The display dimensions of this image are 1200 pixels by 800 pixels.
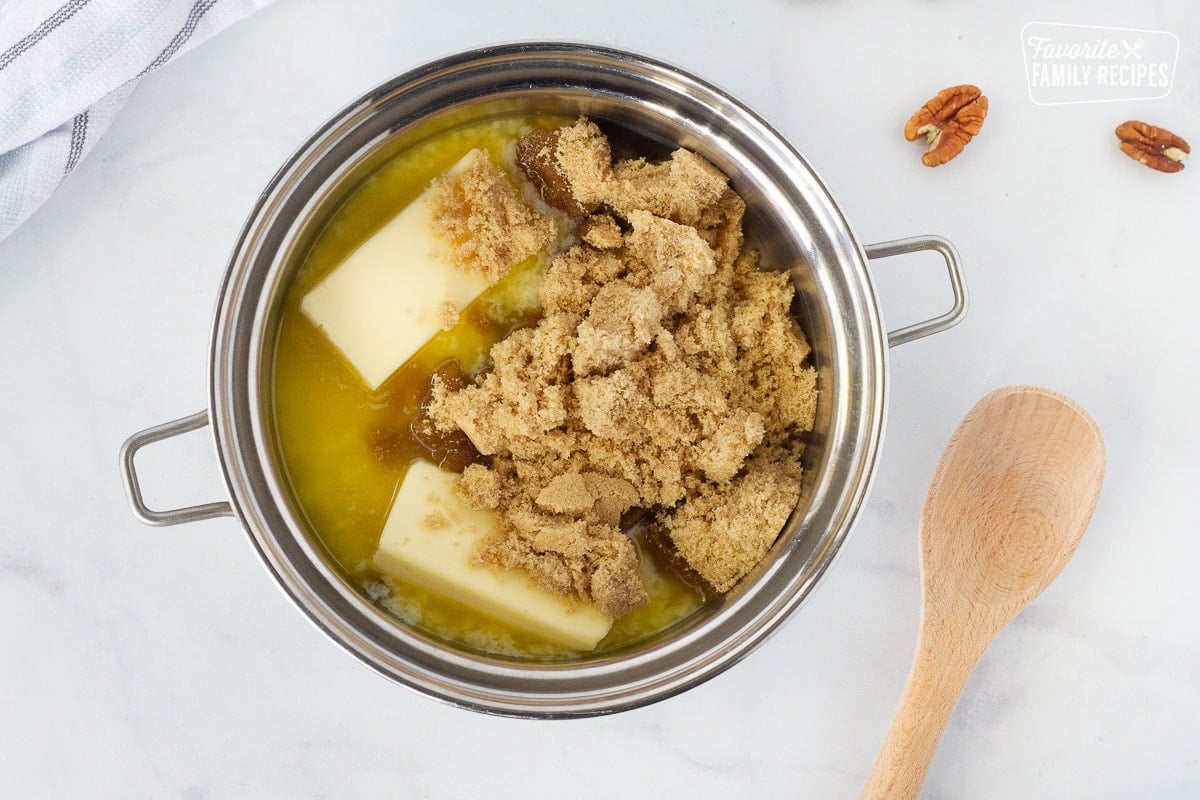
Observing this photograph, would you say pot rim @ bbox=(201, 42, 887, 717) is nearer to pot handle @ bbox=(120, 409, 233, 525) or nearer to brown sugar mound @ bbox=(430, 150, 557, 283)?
pot handle @ bbox=(120, 409, 233, 525)

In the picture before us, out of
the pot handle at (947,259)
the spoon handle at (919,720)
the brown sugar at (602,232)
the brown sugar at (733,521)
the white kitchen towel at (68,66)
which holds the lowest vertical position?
A: the spoon handle at (919,720)

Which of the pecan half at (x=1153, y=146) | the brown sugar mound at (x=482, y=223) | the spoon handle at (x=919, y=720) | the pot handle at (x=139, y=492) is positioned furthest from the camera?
the pecan half at (x=1153, y=146)

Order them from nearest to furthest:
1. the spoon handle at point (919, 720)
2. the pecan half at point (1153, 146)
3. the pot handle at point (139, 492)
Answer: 1. the pot handle at point (139, 492)
2. the spoon handle at point (919, 720)
3. the pecan half at point (1153, 146)

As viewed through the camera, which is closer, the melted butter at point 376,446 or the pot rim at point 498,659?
the pot rim at point 498,659

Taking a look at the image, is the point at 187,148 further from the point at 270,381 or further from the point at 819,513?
the point at 819,513

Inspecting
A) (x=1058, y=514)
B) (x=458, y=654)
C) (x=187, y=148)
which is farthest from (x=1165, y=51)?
(x=187, y=148)

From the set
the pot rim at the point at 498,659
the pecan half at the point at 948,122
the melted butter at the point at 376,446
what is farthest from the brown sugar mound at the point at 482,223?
the pecan half at the point at 948,122

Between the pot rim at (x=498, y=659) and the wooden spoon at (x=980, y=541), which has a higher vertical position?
the pot rim at (x=498, y=659)

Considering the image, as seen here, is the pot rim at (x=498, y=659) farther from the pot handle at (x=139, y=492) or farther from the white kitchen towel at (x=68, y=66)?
the white kitchen towel at (x=68, y=66)
